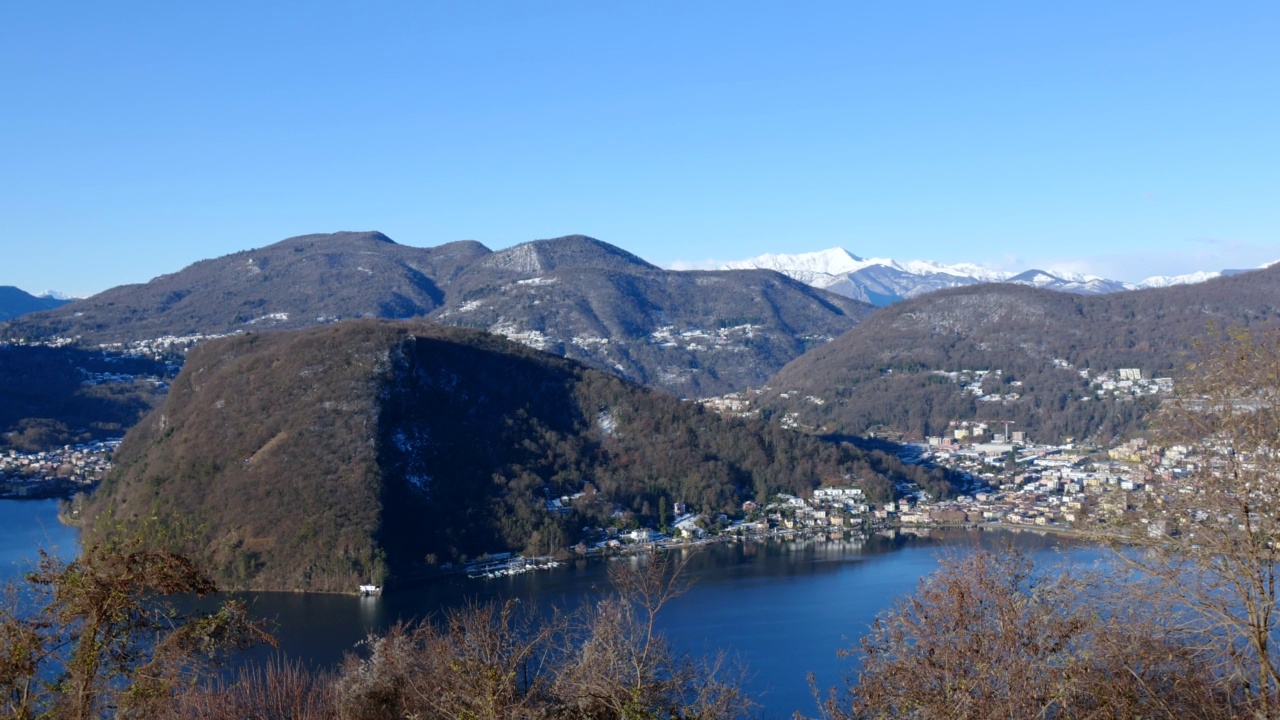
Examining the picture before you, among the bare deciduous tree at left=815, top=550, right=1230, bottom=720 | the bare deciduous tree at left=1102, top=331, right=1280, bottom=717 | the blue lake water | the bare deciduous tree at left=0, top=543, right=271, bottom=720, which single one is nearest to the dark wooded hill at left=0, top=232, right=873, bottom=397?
the blue lake water

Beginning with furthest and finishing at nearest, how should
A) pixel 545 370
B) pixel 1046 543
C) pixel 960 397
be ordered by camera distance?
pixel 960 397
pixel 545 370
pixel 1046 543

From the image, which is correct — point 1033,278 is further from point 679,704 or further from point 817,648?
point 679,704

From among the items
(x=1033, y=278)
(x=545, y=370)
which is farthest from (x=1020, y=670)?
(x=1033, y=278)

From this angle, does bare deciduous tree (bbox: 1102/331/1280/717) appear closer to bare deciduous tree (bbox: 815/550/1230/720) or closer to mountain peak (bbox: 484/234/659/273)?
bare deciduous tree (bbox: 815/550/1230/720)

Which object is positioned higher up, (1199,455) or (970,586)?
(1199,455)

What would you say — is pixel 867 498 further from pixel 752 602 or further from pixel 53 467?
pixel 53 467

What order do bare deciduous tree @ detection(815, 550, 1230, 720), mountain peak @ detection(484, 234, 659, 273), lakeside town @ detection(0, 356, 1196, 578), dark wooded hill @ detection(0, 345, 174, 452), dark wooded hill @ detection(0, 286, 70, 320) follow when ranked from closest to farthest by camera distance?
bare deciduous tree @ detection(815, 550, 1230, 720)
lakeside town @ detection(0, 356, 1196, 578)
dark wooded hill @ detection(0, 345, 174, 452)
mountain peak @ detection(484, 234, 659, 273)
dark wooded hill @ detection(0, 286, 70, 320)
